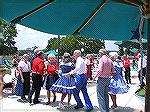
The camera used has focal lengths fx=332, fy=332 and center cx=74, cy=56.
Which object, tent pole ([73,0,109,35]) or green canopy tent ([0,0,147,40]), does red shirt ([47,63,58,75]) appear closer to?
green canopy tent ([0,0,147,40])

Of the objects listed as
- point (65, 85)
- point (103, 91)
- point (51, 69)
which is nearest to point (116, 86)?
point (103, 91)

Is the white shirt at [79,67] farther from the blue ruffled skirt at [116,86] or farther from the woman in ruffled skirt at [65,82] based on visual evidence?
the blue ruffled skirt at [116,86]

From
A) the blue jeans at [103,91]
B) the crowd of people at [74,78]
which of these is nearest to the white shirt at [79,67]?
the crowd of people at [74,78]

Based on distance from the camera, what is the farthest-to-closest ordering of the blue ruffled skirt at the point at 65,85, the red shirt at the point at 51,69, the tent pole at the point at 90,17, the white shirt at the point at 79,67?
the red shirt at the point at 51,69
the blue ruffled skirt at the point at 65,85
the white shirt at the point at 79,67
the tent pole at the point at 90,17

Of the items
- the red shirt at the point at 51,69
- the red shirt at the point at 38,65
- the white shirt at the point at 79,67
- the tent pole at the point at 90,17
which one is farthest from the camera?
the red shirt at the point at 51,69

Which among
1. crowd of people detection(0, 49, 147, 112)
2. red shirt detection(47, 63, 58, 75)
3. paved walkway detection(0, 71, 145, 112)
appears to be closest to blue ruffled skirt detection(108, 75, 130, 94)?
crowd of people detection(0, 49, 147, 112)

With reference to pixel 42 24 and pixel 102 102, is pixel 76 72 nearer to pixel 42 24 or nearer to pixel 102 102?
pixel 102 102

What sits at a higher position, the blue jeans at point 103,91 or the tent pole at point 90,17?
the tent pole at point 90,17

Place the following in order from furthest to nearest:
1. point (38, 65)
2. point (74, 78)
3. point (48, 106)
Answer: point (48, 106) < point (38, 65) < point (74, 78)

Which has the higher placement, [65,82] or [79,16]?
[79,16]

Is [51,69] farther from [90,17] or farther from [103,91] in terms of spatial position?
[90,17]

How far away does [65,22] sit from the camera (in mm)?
4789

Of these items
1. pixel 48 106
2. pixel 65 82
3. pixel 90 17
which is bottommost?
pixel 48 106

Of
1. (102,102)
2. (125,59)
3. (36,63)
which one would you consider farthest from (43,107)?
(125,59)
